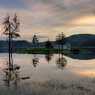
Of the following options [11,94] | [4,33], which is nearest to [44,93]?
[11,94]

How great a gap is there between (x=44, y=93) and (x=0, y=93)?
2496mm

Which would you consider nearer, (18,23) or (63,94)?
(63,94)

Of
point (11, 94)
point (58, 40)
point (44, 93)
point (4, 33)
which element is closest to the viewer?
Result: point (11, 94)

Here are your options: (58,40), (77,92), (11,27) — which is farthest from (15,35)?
(58,40)

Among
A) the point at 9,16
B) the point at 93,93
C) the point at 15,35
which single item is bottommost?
the point at 93,93

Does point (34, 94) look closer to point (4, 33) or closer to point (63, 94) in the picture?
point (63, 94)

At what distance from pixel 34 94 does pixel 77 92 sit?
2766 mm

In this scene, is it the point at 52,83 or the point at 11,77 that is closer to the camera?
the point at 52,83

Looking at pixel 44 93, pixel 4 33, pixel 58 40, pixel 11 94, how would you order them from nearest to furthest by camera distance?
pixel 11 94
pixel 44 93
pixel 4 33
pixel 58 40

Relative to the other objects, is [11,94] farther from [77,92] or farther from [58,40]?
[58,40]

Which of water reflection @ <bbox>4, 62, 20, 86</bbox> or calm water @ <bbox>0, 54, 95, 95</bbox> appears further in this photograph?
water reflection @ <bbox>4, 62, 20, 86</bbox>

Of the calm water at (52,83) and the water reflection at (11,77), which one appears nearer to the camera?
the calm water at (52,83)

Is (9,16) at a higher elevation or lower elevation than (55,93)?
higher

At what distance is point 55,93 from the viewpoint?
15727 millimetres
